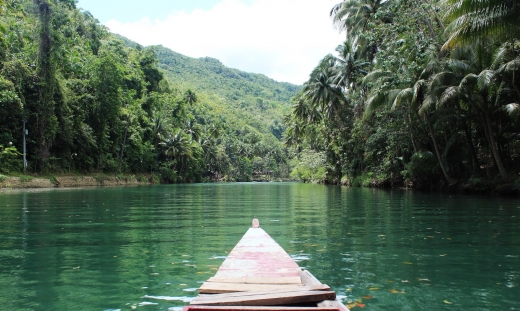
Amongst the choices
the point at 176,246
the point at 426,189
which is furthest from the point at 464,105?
the point at 176,246

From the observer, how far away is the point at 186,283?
554 centimetres

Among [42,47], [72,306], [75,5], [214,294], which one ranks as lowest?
[72,306]

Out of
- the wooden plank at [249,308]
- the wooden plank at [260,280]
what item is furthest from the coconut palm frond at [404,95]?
the wooden plank at [249,308]

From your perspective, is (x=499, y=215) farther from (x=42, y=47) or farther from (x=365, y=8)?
(x=42, y=47)

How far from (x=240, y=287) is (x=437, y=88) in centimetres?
2168

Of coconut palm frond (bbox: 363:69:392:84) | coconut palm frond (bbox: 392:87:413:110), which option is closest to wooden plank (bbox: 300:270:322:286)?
coconut palm frond (bbox: 392:87:413:110)

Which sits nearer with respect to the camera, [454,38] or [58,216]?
[58,216]

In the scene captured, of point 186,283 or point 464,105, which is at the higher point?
point 464,105

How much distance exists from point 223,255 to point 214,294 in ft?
12.2

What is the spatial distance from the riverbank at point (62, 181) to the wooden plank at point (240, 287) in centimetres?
3476

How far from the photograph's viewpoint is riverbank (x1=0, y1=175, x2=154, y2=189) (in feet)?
111

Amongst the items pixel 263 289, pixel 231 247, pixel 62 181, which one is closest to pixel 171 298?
pixel 263 289

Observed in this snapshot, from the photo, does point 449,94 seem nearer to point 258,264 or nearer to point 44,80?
point 258,264

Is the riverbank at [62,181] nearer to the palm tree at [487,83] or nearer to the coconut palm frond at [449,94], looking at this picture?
the coconut palm frond at [449,94]
